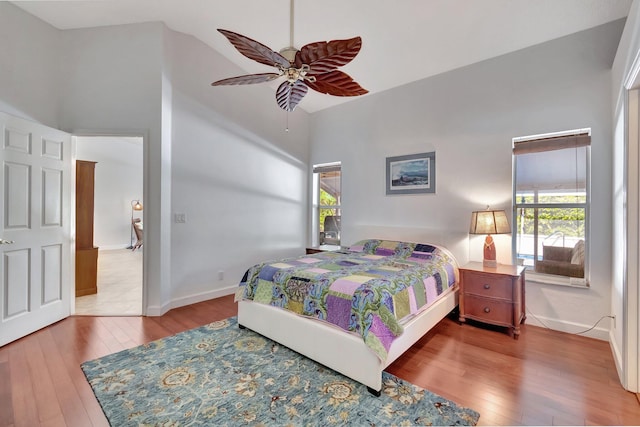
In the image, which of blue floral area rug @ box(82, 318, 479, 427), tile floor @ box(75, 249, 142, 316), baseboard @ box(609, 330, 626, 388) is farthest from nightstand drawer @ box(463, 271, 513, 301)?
tile floor @ box(75, 249, 142, 316)

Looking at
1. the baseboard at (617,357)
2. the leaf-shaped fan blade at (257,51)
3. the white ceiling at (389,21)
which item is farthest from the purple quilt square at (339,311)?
the white ceiling at (389,21)

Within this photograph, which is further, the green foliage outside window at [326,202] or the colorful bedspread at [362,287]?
the green foliage outside window at [326,202]

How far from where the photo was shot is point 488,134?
3.21m

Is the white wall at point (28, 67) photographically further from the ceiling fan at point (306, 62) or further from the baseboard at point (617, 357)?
the baseboard at point (617, 357)

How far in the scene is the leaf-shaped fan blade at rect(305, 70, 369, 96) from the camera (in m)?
2.05

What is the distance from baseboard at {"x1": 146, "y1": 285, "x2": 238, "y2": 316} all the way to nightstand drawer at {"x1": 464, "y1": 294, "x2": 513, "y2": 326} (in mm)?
3011

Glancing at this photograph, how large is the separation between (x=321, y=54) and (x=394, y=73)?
7.53ft

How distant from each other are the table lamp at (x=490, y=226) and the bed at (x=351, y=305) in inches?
Result: 15.1

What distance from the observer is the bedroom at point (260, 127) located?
2645mm

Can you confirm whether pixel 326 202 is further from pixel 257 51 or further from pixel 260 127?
pixel 257 51

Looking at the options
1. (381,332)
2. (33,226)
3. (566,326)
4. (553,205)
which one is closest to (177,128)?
(33,226)

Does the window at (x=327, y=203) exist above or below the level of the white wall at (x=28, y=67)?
below

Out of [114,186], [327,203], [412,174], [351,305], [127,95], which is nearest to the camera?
[351,305]

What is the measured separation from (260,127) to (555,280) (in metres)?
4.12
